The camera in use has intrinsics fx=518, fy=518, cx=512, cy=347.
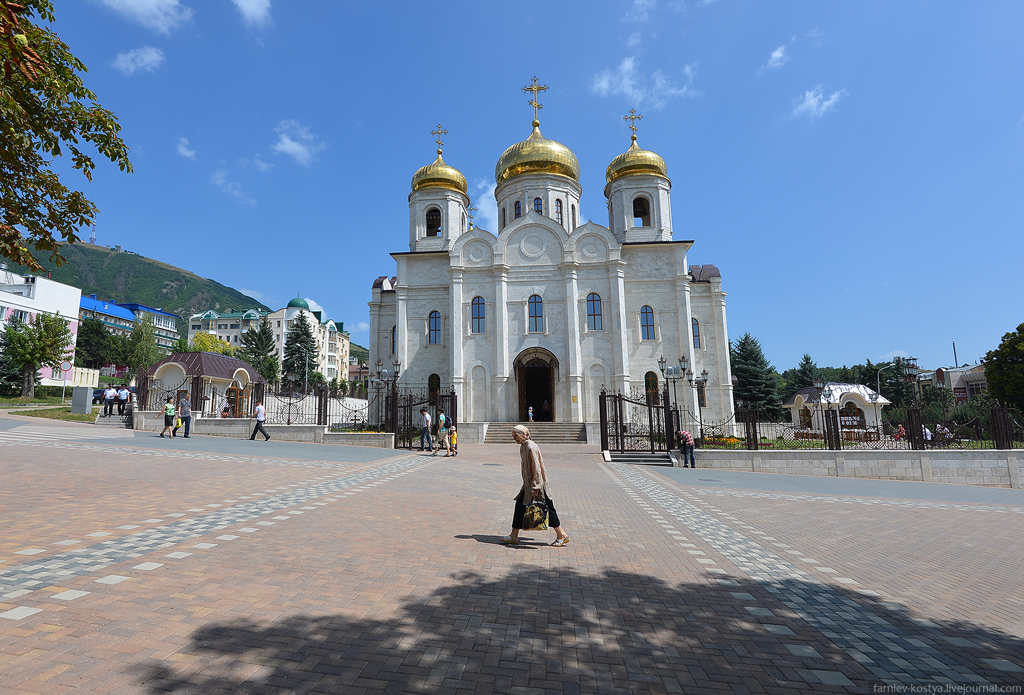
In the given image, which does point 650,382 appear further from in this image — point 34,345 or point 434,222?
point 34,345

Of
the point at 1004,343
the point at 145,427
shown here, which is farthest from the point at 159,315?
the point at 1004,343

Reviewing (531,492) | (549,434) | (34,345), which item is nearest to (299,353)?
(34,345)

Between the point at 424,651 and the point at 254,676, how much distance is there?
0.96 m

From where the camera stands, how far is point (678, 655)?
336 centimetres

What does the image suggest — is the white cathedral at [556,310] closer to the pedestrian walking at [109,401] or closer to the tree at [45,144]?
the pedestrian walking at [109,401]

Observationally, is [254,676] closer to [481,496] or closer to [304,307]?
[481,496]

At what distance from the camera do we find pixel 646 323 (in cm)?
3077

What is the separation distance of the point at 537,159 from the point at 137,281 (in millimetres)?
199437

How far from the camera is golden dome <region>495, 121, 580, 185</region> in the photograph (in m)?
33.4

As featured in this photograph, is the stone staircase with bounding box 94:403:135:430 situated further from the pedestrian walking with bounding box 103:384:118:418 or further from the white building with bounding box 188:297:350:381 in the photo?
the white building with bounding box 188:297:350:381

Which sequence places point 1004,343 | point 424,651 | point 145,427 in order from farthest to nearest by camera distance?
point 1004,343, point 145,427, point 424,651

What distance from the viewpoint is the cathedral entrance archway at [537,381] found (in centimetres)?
2948

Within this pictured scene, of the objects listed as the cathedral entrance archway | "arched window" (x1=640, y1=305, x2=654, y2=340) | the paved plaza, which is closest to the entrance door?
the cathedral entrance archway

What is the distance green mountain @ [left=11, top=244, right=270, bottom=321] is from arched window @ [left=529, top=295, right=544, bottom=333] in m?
170
